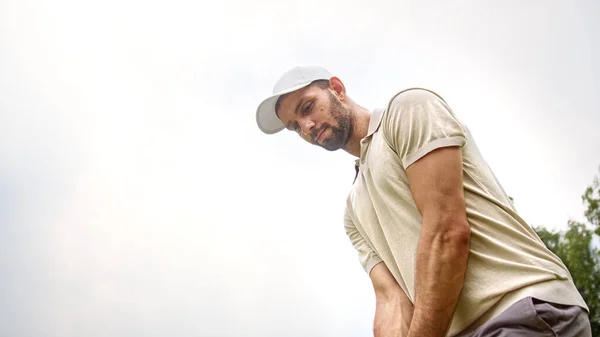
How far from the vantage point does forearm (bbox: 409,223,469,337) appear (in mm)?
2730

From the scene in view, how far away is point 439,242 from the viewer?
109 inches

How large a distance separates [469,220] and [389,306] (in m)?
0.97

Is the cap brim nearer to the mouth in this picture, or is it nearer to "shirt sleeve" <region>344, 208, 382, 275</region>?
the mouth

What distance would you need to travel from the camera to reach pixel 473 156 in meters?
3.04

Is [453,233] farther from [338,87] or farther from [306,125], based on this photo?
[338,87]

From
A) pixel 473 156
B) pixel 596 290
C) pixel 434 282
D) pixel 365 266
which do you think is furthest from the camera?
pixel 596 290

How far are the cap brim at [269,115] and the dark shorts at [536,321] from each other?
2069 millimetres

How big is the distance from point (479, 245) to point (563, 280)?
0.44 meters

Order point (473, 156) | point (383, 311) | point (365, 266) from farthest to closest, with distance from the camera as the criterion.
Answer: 1. point (365, 266)
2. point (383, 311)
3. point (473, 156)

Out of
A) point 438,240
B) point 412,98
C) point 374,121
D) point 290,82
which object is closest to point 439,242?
point 438,240

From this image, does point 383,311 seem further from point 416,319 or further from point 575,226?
point 575,226

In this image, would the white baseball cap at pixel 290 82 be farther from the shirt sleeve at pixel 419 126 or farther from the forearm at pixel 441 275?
the forearm at pixel 441 275

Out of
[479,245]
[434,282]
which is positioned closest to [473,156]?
[479,245]

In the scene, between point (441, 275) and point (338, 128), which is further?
point (338, 128)
